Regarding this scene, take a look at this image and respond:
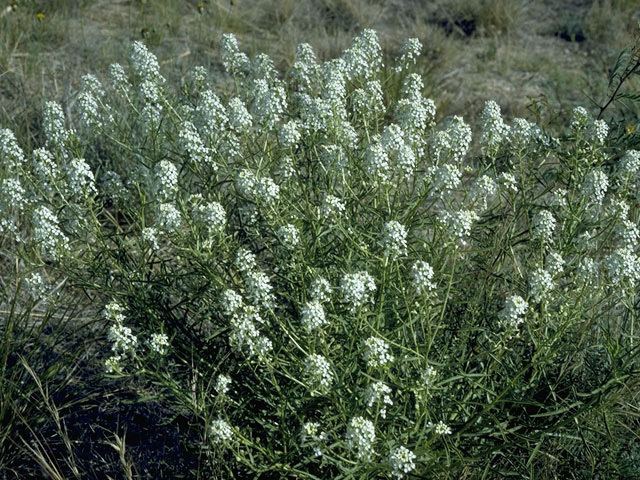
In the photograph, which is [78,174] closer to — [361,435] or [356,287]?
[356,287]

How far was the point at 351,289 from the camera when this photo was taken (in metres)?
2.95

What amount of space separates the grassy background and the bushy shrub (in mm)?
3498

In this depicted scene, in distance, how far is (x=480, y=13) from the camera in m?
9.32

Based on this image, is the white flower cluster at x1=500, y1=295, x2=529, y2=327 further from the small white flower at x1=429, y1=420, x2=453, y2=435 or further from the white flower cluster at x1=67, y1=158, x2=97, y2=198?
the white flower cluster at x1=67, y1=158, x2=97, y2=198

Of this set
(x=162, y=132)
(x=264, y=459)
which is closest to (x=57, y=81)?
(x=162, y=132)

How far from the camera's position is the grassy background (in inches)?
305

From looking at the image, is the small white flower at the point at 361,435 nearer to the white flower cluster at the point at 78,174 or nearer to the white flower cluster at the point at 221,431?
the white flower cluster at the point at 221,431

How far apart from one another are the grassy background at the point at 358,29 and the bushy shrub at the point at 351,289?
3498 millimetres

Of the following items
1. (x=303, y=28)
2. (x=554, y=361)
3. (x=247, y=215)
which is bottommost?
(x=303, y=28)

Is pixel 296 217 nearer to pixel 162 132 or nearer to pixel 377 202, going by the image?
pixel 377 202

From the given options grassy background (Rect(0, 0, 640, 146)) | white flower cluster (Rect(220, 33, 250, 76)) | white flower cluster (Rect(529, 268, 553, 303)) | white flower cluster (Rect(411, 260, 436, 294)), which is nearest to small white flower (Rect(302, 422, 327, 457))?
white flower cluster (Rect(411, 260, 436, 294))

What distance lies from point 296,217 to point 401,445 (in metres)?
0.85

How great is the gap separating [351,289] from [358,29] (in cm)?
660

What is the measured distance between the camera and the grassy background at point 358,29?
774 cm
